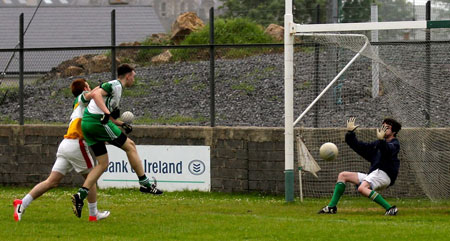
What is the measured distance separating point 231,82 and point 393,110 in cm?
427

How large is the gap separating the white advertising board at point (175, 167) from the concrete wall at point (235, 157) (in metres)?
0.13

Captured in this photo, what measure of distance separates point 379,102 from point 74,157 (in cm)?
628

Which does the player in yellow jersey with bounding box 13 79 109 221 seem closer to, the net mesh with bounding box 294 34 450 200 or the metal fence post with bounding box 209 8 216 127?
the net mesh with bounding box 294 34 450 200

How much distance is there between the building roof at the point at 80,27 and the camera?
103 feet

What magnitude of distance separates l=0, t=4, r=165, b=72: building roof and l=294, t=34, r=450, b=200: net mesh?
48.6 ft

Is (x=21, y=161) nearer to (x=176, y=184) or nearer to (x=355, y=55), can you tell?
(x=176, y=184)

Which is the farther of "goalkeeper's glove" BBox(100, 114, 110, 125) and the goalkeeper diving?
the goalkeeper diving

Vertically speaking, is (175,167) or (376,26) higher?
(376,26)

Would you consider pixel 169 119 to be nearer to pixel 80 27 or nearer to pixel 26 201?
pixel 26 201

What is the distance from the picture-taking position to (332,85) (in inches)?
628

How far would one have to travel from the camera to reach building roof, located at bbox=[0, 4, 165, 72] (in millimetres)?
31438

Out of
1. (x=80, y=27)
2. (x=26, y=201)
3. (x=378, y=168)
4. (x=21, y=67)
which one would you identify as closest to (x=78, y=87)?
(x=26, y=201)

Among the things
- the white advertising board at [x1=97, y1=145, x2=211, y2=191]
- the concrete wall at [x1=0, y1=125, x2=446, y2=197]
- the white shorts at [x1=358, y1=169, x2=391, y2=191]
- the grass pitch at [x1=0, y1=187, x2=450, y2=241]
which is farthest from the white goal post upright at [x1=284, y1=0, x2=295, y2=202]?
the white advertising board at [x1=97, y1=145, x2=211, y2=191]

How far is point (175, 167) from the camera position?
17000mm
